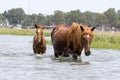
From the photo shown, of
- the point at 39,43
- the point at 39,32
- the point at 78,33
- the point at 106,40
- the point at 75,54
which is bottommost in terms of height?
the point at 106,40

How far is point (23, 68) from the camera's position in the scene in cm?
1539

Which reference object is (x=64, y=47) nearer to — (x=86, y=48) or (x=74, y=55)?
(x=74, y=55)

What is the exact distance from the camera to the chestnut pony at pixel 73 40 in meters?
16.4

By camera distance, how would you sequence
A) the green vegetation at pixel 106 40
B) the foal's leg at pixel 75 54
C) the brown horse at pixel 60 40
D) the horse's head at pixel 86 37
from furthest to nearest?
1. the green vegetation at pixel 106 40
2. the brown horse at pixel 60 40
3. the foal's leg at pixel 75 54
4. the horse's head at pixel 86 37

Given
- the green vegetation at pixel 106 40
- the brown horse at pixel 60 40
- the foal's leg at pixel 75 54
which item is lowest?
the green vegetation at pixel 106 40

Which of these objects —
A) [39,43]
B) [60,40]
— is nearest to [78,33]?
[60,40]

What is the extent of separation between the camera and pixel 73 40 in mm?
17312

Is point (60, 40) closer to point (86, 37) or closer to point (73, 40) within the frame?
point (73, 40)

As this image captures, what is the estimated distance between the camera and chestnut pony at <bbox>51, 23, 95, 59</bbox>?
16.4 m

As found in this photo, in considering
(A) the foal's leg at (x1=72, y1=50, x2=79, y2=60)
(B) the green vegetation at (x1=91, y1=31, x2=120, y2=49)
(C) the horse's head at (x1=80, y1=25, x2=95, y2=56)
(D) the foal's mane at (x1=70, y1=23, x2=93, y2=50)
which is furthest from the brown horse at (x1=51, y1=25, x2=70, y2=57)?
(B) the green vegetation at (x1=91, y1=31, x2=120, y2=49)

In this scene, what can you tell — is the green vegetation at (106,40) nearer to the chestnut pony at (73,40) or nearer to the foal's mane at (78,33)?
the chestnut pony at (73,40)

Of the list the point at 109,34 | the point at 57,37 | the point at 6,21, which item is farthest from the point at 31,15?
the point at 57,37

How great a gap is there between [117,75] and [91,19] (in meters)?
85.7

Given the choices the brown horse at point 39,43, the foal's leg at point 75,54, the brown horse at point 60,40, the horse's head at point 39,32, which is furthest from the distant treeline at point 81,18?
the foal's leg at point 75,54
